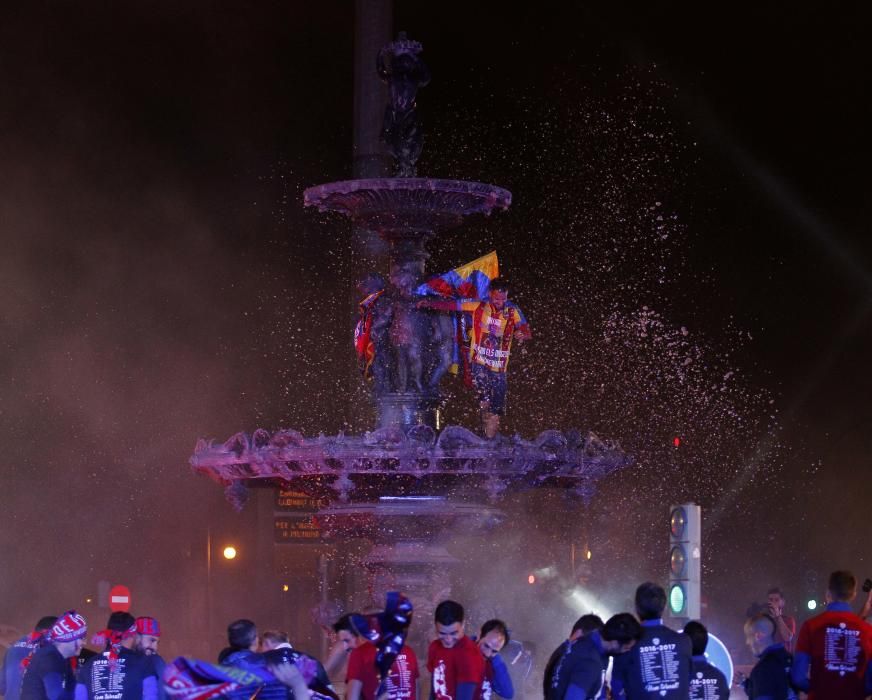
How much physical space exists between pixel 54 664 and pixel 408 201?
7071 millimetres

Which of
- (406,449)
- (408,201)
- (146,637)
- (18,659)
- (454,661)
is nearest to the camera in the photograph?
(454,661)

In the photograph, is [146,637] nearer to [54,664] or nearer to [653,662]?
[54,664]

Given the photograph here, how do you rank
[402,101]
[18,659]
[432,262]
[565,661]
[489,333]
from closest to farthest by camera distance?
[565,661], [18,659], [489,333], [402,101], [432,262]

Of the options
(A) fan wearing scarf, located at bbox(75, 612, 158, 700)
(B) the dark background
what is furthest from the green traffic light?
(B) the dark background

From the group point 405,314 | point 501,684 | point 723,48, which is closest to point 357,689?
point 501,684

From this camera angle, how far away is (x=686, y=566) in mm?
13414

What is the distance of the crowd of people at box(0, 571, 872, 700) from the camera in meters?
8.05

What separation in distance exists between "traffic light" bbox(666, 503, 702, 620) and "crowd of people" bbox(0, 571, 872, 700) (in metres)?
3.96

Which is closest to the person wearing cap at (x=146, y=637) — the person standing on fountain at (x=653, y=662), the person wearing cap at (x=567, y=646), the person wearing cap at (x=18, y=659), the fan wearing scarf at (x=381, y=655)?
the person wearing cap at (x=18, y=659)

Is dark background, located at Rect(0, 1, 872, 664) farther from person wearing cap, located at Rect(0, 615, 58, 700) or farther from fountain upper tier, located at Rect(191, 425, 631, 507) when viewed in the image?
person wearing cap, located at Rect(0, 615, 58, 700)

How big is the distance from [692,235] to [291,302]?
7.07 m

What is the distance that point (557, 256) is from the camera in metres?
25.8

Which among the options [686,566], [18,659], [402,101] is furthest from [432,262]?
[18,659]

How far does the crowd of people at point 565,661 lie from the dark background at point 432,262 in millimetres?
15263
